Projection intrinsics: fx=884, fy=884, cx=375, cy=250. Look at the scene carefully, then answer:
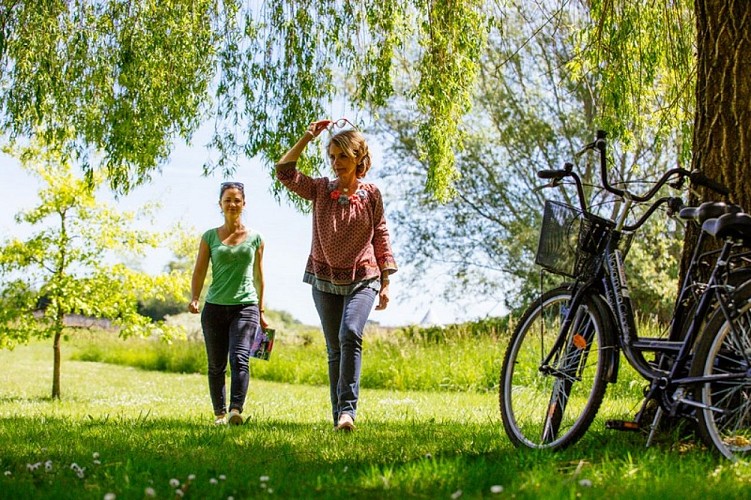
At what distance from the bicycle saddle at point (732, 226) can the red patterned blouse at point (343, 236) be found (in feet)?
6.73

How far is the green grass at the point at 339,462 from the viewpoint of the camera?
2863 mm

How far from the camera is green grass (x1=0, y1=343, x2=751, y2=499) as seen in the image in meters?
2.86

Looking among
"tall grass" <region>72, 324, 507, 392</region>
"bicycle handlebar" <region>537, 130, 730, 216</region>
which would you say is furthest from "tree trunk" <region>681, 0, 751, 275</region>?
"tall grass" <region>72, 324, 507, 392</region>

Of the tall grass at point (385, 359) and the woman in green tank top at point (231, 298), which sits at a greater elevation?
the woman in green tank top at point (231, 298)

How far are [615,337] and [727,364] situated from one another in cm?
44

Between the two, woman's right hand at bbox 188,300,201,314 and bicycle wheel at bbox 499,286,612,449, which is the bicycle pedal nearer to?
bicycle wheel at bbox 499,286,612,449

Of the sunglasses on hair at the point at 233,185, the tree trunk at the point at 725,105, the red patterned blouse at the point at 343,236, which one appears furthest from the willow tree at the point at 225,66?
the tree trunk at the point at 725,105

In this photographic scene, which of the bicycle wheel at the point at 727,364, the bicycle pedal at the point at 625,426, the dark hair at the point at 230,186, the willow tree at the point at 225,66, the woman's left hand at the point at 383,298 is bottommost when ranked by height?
the bicycle pedal at the point at 625,426

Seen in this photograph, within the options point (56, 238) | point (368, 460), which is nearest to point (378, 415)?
point (368, 460)

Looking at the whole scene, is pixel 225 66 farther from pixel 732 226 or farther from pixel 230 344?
pixel 732 226

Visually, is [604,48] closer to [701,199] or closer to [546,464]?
[701,199]

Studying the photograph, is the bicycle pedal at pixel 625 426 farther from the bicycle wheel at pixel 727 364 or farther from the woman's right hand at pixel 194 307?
the woman's right hand at pixel 194 307

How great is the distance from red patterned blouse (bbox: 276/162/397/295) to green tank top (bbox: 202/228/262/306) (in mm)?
783

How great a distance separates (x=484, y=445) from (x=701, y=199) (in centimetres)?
157
